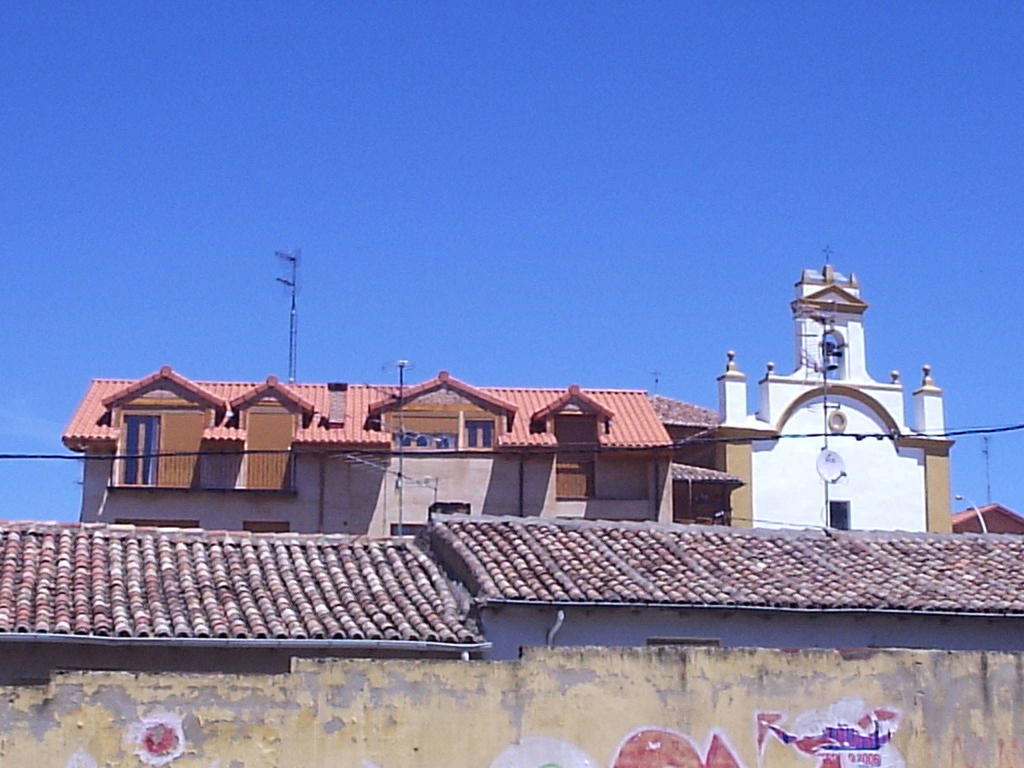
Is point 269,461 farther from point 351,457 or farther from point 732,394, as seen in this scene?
point 732,394

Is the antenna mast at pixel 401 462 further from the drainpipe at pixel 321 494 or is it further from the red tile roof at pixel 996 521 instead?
the red tile roof at pixel 996 521

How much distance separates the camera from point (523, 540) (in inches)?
865

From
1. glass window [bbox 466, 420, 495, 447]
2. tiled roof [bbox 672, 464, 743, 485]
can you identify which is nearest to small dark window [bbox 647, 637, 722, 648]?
glass window [bbox 466, 420, 495, 447]

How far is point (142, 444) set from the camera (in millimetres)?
39094

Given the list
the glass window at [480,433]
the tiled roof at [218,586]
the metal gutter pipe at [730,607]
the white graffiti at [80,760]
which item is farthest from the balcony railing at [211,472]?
the white graffiti at [80,760]

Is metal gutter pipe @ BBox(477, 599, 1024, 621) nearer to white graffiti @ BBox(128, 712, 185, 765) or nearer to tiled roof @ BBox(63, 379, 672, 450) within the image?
white graffiti @ BBox(128, 712, 185, 765)

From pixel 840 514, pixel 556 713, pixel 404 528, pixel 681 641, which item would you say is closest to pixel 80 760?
pixel 556 713

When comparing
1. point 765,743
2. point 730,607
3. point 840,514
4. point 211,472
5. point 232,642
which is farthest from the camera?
point 840,514

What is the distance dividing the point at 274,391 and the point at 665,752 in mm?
26683

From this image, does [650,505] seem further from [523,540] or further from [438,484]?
[523,540]

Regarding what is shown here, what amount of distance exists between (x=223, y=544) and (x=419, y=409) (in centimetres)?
1955

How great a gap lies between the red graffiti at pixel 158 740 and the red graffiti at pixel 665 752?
402 cm

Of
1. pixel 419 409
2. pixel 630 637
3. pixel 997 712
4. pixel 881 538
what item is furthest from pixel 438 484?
pixel 997 712

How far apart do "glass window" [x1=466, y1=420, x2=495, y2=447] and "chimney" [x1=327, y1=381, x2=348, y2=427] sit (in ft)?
10.7
